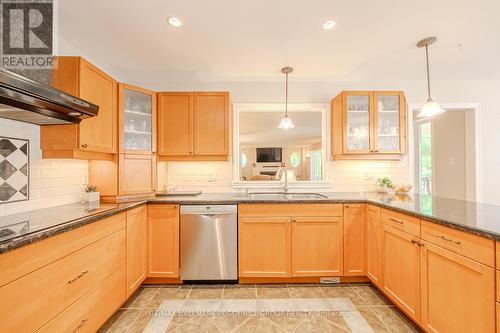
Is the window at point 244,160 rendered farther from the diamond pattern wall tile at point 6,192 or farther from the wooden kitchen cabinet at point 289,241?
the diamond pattern wall tile at point 6,192

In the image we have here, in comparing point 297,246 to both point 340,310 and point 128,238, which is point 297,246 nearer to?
point 340,310

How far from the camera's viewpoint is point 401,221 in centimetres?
180

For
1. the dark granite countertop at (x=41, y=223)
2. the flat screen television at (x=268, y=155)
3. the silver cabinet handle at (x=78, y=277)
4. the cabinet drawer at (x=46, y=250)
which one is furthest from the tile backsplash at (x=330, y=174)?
the silver cabinet handle at (x=78, y=277)

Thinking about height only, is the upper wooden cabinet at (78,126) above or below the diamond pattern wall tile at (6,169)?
above

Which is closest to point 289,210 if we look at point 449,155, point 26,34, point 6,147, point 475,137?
point 6,147

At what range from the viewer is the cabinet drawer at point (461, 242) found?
1.13m

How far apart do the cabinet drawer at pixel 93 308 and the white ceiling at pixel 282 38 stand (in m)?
2.13

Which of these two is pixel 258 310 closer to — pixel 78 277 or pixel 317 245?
pixel 317 245

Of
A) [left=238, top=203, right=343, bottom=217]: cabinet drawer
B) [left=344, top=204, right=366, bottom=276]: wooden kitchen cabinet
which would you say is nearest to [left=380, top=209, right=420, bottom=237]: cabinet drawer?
[left=344, top=204, right=366, bottom=276]: wooden kitchen cabinet

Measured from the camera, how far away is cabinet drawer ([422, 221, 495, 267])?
3.69 ft

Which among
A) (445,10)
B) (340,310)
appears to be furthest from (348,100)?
(340,310)

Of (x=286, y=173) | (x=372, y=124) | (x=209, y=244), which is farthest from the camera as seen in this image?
(x=286, y=173)

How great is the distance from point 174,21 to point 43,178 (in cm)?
172

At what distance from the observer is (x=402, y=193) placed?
269 cm
